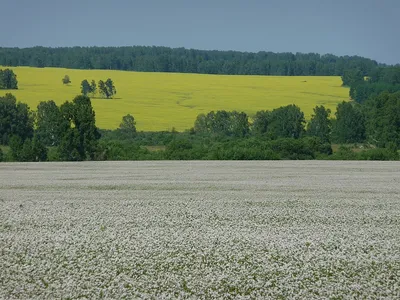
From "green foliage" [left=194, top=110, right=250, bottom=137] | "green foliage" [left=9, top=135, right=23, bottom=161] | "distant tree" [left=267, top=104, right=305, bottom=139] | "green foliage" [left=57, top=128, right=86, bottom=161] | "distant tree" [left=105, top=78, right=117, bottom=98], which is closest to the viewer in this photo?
"green foliage" [left=57, top=128, right=86, bottom=161]

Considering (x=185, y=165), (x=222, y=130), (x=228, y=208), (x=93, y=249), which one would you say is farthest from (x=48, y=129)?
(x=93, y=249)

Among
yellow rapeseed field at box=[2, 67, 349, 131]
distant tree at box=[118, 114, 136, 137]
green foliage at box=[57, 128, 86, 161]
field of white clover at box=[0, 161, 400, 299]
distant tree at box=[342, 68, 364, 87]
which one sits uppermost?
field of white clover at box=[0, 161, 400, 299]

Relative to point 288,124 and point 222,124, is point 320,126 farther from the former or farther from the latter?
point 222,124

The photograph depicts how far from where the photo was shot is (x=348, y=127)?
258 ft

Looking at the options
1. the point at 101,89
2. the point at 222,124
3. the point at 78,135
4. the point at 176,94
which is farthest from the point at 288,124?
the point at 101,89

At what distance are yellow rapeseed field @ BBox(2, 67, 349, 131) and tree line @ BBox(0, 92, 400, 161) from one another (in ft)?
25.6

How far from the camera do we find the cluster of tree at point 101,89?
372ft

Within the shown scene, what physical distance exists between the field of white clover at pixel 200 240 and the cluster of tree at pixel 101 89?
83962 millimetres

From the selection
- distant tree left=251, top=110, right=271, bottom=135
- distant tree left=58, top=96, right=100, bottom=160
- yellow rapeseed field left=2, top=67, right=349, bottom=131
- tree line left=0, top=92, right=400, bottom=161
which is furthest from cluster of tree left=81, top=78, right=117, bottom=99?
distant tree left=58, top=96, right=100, bottom=160

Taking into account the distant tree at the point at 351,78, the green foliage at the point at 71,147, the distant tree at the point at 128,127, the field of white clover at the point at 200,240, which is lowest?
the distant tree at the point at 128,127

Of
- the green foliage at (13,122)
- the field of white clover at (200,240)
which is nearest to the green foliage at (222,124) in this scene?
the green foliage at (13,122)

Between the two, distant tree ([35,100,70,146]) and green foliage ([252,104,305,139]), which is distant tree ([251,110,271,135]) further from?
distant tree ([35,100,70,146])

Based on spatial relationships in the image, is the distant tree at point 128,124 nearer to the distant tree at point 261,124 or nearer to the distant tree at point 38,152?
the distant tree at point 261,124

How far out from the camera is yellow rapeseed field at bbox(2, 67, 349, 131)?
91000mm
